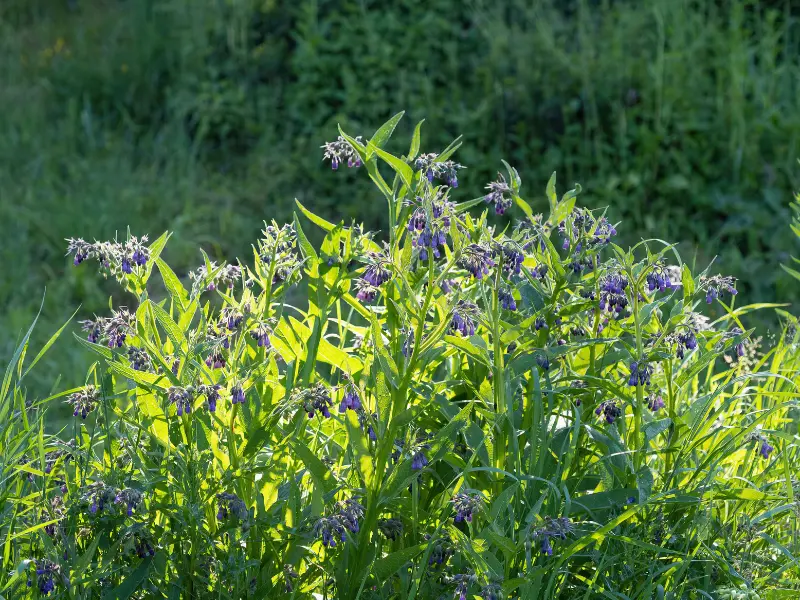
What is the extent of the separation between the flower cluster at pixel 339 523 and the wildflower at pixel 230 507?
0.55 feet

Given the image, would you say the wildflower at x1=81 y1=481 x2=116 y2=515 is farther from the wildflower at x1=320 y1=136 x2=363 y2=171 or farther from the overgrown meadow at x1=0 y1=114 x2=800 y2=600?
the wildflower at x1=320 y1=136 x2=363 y2=171

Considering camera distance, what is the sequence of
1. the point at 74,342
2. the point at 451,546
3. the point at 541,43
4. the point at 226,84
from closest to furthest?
the point at 451,546 < the point at 74,342 < the point at 541,43 < the point at 226,84

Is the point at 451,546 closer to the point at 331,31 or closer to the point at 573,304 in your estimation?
the point at 573,304

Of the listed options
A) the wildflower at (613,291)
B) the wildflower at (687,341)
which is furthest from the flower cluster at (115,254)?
the wildflower at (687,341)

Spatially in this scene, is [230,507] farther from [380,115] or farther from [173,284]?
[380,115]

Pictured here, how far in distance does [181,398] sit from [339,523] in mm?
398

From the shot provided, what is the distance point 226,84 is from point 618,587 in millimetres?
Answer: 4534

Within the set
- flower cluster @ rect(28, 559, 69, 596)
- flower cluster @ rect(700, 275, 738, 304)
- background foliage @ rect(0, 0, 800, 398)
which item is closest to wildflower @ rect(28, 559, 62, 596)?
flower cluster @ rect(28, 559, 69, 596)

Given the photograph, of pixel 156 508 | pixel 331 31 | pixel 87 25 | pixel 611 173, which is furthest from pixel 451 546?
pixel 87 25

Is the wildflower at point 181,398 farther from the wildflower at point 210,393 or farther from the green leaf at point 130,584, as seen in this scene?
the green leaf at point 130,584

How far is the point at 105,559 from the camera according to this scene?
231 centimetres

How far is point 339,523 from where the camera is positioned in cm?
208

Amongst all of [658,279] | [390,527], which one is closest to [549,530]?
[390,527]

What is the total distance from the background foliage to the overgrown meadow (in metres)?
2.49
